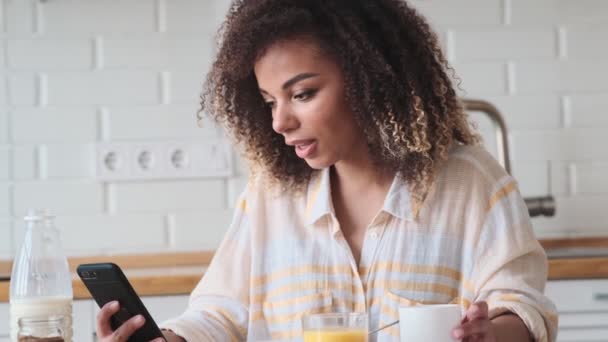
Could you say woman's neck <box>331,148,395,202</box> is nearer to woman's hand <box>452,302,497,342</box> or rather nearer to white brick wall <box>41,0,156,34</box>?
woman's hand <box>452,302,497,342</box>

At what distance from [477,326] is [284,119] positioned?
1.72 feet

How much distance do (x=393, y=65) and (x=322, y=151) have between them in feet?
0.65

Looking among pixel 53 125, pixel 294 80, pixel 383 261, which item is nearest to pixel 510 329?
pixel 383 261

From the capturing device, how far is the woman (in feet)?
5.41

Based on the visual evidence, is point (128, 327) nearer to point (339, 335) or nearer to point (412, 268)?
point (339, 335)

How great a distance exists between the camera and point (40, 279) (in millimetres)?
1429

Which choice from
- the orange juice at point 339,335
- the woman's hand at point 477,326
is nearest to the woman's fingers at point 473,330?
the woman's hand at point 477,326

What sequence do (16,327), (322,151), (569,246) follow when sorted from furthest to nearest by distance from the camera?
(569,246) < (322,151) < (16,327)

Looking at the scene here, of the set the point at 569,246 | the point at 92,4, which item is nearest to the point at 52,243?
the point at 92,4

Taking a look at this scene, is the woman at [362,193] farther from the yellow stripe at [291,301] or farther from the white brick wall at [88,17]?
the white brick wall at [88,17]

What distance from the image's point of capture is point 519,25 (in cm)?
270

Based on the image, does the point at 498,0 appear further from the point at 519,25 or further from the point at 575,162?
the point at 575,162

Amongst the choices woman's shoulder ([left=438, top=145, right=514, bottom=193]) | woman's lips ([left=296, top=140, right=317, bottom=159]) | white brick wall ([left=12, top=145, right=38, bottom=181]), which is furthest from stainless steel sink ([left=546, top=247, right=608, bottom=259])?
white brick wall ([left=12, top=145, right=38, bottom=181])

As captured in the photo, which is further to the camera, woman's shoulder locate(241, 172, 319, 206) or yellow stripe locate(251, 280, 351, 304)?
woman's shoulder locate(241, 172, 319, 206)
